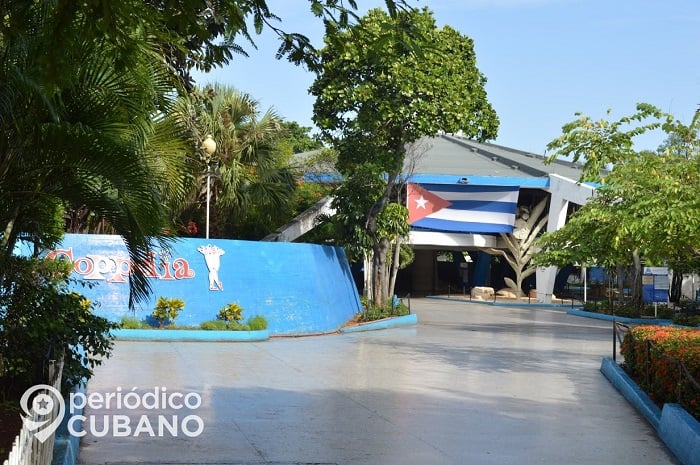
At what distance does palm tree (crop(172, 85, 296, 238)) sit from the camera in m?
24.6

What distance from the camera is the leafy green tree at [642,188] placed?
13180mm

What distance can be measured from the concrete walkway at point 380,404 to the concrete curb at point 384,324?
3.16 meters

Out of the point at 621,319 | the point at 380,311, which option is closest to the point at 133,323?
the point at 380,311

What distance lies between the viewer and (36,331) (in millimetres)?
9055

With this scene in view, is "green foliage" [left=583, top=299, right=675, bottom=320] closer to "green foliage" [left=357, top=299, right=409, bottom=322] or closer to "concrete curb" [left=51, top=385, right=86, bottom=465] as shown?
"green foliage" [left=357, top=299, right=409, bottom=322]

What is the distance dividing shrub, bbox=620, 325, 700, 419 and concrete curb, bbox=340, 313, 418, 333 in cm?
1103

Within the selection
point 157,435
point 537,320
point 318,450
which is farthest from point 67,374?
point 537,320

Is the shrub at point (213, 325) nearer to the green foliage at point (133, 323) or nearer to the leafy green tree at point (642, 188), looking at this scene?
the green foliage at point (133, 323)

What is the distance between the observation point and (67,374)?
31.4 feet

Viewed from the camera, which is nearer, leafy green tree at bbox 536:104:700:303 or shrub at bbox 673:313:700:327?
leafy green tree at bbox 536:104:700:303

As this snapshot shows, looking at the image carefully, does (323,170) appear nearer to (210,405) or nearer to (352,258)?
(352,258)

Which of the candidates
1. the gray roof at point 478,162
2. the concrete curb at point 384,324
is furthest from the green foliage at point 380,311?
the gray roof at point 478,162

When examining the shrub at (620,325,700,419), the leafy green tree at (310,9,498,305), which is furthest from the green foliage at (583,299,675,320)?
the shrub at (620,325,700,419)

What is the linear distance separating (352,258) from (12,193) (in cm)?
2021
